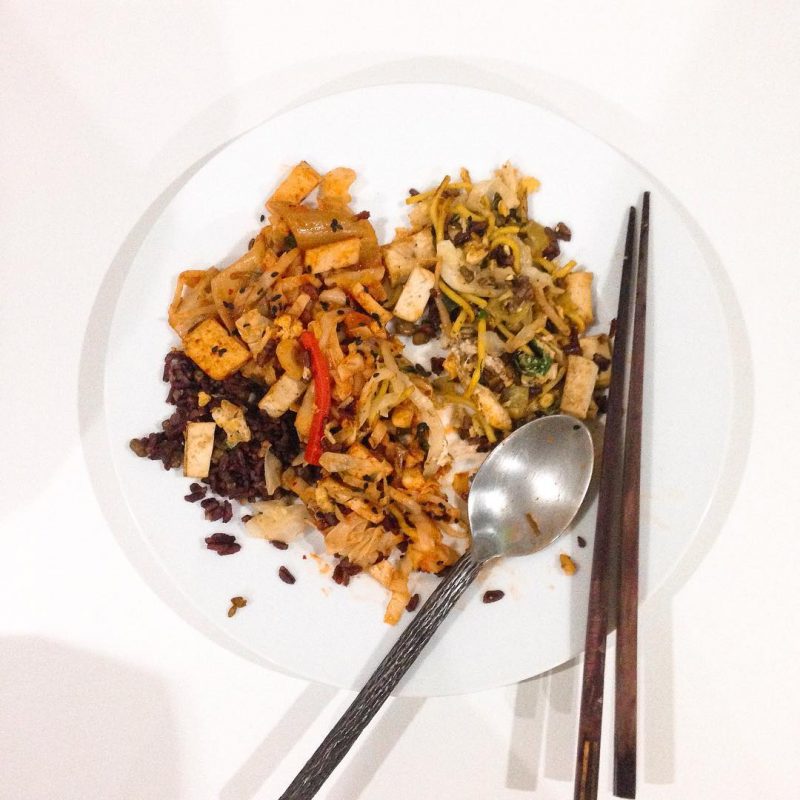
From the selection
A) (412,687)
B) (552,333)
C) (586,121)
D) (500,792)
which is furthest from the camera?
(586,121)

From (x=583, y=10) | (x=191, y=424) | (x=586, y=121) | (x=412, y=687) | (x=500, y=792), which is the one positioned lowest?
(x=500, y=792)

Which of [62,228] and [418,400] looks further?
[62,228]

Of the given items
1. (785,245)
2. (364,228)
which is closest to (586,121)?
(785,245)

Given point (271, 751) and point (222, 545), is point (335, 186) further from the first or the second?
point (271, 751)

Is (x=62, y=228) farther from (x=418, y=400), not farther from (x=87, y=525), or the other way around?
(x=418, y=400)

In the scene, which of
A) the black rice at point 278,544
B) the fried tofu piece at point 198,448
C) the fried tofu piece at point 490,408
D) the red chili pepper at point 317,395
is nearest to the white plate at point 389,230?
the black rice at point 278,544

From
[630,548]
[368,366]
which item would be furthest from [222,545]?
[630,548]

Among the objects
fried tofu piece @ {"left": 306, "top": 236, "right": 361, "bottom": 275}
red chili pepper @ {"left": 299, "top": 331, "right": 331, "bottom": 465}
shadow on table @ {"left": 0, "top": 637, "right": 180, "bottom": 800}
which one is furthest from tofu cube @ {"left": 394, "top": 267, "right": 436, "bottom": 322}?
shadow on table @ {"left": 0, "top": 637, "right": 180, "bottom": 800}
